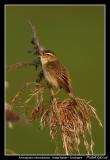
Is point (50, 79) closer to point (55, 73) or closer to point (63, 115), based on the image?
point (55, 73)

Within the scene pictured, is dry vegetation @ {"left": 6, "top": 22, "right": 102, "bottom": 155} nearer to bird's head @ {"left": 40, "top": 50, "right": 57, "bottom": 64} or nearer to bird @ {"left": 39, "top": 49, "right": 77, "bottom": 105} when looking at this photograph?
bird's head @ {"left": 40, "top": 50, "right": 57, "bottom": 64}

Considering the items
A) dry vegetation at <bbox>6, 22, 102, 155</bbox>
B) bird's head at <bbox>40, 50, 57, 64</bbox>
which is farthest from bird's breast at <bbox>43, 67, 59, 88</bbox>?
dry vegetation at <bbox>6, 22, 102, 155</bbox>

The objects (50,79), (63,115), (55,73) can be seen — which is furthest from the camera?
(55,73)

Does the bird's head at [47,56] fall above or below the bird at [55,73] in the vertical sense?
above

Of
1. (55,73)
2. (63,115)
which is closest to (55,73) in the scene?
(55,73)

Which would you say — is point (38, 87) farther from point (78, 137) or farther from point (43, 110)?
point (78, 137)

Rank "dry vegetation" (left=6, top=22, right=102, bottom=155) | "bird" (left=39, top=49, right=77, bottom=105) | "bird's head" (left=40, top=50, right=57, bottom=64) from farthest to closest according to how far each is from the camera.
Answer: "bird" (left=39, top=49, right=77, bottom=105), "bird's head" (left=40, top=50, right=57, bottom=64), "dry vegetation" (left=6, top=22, right=102, bottom=155)

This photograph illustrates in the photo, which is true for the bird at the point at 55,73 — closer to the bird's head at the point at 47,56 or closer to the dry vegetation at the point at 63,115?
the bird's head at the point at 47,56

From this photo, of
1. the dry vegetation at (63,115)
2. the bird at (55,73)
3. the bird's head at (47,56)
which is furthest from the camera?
the bird at (55,73)

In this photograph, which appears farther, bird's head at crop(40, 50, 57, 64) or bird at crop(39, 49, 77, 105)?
bird at crop(39, 49, 77, 105)

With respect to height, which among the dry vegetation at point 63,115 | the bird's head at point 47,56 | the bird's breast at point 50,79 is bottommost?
the dry vegetation at point 63,115

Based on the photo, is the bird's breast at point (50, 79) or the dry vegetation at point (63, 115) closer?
the dry vegetation at point (63, 115)

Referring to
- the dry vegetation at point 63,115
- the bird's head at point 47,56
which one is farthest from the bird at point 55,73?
the dry vegetation at point 63,115

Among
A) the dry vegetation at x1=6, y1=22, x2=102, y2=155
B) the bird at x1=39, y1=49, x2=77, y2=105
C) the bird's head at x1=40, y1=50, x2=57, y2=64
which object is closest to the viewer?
the dry vegetation at x1=6, y1=22, x2=102, y2=155
